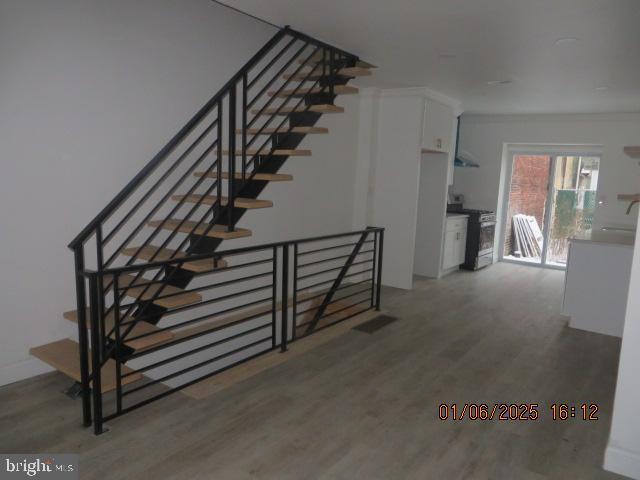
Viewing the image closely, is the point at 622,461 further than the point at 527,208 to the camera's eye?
No

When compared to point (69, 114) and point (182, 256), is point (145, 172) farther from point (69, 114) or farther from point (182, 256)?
point (69, 114)

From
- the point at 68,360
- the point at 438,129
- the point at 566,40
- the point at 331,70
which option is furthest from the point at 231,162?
the point at 438,129

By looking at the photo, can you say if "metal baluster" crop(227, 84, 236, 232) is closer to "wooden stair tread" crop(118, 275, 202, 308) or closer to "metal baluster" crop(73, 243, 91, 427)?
"wooden stair tread" crop(118, 275, 202, 308)

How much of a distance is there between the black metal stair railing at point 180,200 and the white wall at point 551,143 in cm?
437

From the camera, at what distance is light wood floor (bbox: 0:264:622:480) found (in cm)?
240

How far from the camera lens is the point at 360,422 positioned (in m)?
2.82

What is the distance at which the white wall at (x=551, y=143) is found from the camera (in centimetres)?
679

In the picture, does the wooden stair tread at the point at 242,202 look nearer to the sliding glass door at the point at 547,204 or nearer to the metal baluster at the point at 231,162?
the metal baluster at the point at 231,162

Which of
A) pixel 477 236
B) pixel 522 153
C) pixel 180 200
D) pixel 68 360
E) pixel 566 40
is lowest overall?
pixel 68 360

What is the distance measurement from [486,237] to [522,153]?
165 cm

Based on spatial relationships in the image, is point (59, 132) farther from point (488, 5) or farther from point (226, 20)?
point (488, 5)

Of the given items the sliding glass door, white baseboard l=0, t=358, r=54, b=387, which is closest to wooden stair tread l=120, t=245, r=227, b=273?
white baseboard l=0, t=358, r=54, b=387

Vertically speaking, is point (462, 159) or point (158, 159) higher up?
point (462, 159)

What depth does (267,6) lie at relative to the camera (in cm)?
326
